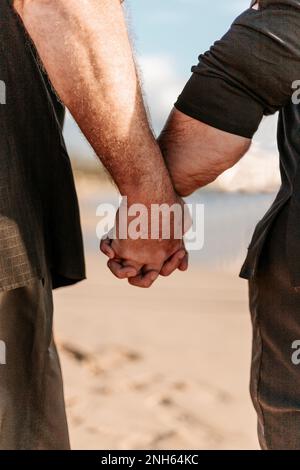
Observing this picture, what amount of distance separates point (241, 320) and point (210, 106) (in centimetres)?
392

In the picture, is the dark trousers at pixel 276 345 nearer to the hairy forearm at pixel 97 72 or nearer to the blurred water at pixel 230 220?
the hairy forearm at pixel 97 72

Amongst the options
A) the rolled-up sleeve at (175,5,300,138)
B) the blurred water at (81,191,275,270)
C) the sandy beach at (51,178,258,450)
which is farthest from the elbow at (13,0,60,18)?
the sandy beach at (51,178,258,450)

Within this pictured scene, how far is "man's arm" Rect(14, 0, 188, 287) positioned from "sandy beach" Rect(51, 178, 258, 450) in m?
1.82

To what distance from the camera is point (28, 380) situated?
78.7 inches

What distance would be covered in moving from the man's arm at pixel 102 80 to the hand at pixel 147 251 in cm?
10

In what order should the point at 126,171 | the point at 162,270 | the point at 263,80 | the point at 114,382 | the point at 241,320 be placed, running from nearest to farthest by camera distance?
the point at 263,80 < the point at 126,171 < the point at 162,270 < the point at 114,382 < the point at 241,320

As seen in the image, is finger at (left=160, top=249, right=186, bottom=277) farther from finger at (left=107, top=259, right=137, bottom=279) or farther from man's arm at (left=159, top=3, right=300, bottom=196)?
man's arm at (left=159, top=3, right=300, bottom=196)

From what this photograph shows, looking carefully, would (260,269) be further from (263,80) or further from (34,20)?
(34,20)

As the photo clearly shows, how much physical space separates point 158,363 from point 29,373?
249cm

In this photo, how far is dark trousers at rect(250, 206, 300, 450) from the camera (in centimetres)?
170

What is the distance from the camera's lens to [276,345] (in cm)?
175

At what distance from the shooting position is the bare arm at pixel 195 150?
1734 mm
